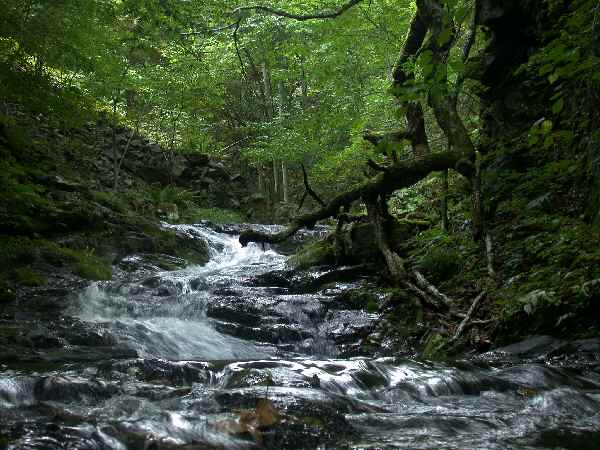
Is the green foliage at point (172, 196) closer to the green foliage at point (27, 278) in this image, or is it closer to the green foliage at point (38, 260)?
the green foliage at point (38, 260)

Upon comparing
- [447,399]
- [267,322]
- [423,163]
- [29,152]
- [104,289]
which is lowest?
[447,399]

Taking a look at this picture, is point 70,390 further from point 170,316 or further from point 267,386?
point 170,316

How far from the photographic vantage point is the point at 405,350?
21.0 ft

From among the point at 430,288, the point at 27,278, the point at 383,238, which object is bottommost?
the point at 430,288

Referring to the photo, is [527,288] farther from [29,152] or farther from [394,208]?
[29,152]

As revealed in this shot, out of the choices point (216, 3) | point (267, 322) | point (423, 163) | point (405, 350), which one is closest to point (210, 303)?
point (267, 322)

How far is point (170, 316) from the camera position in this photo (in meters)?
7.98

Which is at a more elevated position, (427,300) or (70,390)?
(427,300)

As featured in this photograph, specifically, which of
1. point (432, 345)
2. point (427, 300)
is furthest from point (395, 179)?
point (432, 345)

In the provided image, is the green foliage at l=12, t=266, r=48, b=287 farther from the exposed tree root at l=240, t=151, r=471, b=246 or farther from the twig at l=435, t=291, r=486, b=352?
the twig at l=435, t=291, r=486, b=352

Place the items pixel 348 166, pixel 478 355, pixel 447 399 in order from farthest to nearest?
pixel 348 166 < pixel 478 355 < pixel 447 399

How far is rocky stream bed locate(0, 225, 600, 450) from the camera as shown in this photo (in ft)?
9.76

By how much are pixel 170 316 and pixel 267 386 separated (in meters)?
4.59

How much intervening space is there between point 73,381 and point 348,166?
483 inches
